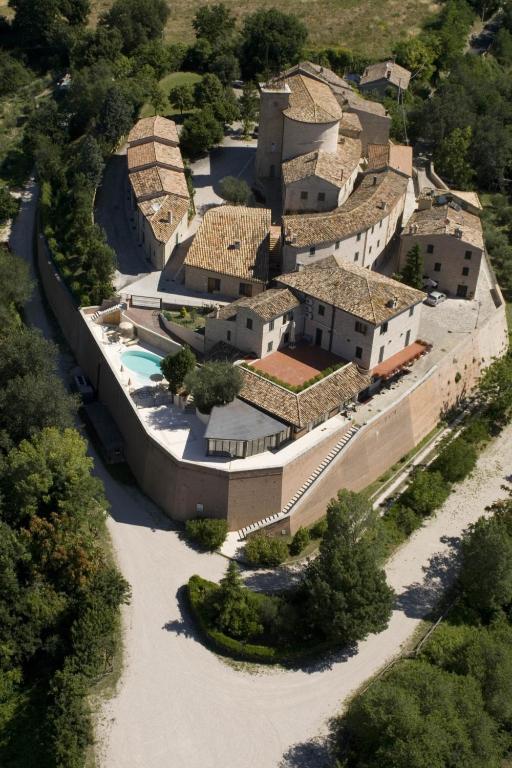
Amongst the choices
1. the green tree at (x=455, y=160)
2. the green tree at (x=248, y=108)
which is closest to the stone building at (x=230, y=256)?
the green tree at (x=248, y=108)

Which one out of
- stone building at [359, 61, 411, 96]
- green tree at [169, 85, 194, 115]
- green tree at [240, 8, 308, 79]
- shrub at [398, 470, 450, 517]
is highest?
green tree at [240, 8, 308, 79]

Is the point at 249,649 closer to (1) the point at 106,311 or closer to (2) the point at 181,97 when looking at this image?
(1) the point at 106,311

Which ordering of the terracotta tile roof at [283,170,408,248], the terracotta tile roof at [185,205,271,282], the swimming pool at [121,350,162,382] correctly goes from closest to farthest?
1. the swimming pool at [121,350,162,382]
2. the terracotta tile roof at [283,170,408,248]
3. the terracotta tile roof at [185,205,271,282]

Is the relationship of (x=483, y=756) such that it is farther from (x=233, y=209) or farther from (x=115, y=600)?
(x=233, y=209)

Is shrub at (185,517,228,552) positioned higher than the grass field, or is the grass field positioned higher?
the grass field

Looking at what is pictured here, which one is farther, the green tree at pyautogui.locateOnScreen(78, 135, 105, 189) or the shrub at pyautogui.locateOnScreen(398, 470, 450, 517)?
the green tree at pyautogui.locateOnScreen(78, 135, 105, 189)

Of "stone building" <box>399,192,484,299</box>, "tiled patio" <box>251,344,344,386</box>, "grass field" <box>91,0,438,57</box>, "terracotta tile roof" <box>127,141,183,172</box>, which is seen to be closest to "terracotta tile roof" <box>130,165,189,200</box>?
"terracotta tile roof" <box>127,141,183,172</box>

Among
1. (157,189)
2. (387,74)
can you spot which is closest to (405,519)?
(157,189)

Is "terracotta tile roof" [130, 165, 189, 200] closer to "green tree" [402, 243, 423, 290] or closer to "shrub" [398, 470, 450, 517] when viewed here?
"green tree" [402, 243, 423, 290]
